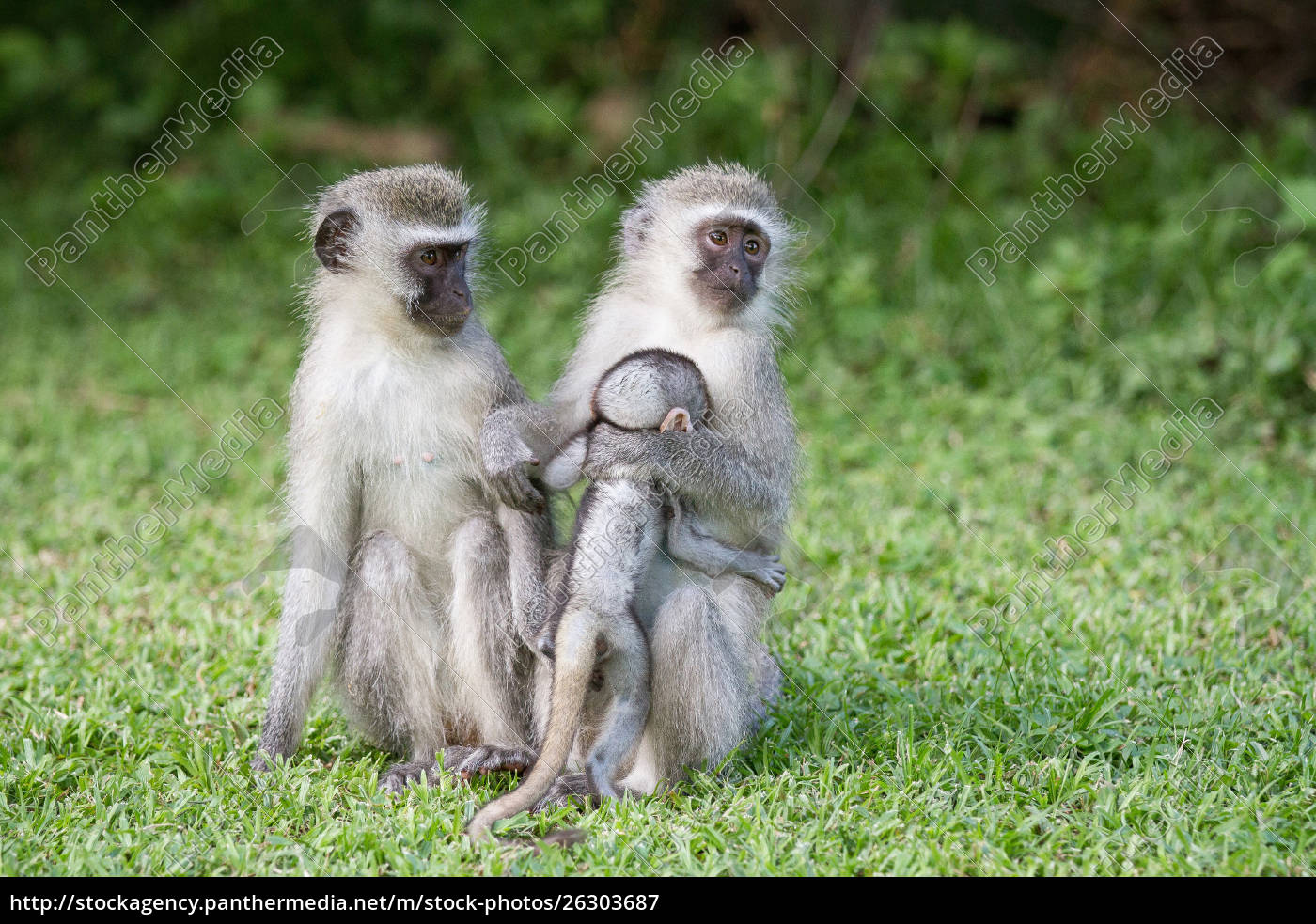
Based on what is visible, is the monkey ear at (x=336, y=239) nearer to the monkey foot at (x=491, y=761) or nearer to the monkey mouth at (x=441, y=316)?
the monkey mouth at (x=441, y=316)

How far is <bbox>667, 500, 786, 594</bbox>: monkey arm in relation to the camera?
439cm

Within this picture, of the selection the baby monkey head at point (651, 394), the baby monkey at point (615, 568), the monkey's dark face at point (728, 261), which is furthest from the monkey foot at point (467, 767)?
the monkey's dark face at point (728, 261)

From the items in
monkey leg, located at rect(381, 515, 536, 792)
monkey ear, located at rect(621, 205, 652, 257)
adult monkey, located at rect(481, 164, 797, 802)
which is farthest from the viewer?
monkey ear, located at rect(621, 205, 652, 257)

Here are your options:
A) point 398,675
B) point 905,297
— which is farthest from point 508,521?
point 905,297

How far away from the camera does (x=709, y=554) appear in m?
4.42

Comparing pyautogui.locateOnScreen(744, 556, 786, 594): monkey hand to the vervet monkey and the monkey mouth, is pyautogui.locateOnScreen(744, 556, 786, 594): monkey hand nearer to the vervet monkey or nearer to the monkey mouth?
the vervet monkey

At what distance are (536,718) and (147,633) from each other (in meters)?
2.08

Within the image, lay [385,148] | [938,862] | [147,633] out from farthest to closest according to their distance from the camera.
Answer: [385,148], [147,633], [938,862]

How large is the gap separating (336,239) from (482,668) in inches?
62.5

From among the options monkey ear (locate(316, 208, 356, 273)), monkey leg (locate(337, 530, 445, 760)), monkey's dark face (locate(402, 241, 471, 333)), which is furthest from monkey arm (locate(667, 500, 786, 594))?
monkey ear (locate(316, 208, 356, 273))

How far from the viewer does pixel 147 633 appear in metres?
5.64

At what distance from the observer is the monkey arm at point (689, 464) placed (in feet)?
14.0

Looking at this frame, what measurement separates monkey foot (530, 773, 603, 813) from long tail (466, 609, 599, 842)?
0.08 metres

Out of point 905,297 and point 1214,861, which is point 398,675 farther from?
point 905,297
